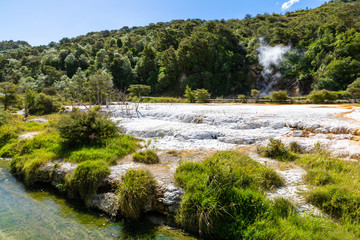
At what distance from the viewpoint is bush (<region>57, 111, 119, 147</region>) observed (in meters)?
10.4

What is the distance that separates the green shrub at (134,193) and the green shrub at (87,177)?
3.58ft

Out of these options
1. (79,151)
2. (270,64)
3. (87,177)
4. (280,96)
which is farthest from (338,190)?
(270,64)

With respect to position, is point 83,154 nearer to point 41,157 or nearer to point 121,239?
point 41,157

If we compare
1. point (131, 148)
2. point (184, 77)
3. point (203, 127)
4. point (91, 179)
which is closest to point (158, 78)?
point (184, 77)

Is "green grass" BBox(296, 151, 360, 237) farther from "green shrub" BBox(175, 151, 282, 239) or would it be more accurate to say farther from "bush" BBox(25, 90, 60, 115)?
"bush" BBox(25, 90, 60, 115)

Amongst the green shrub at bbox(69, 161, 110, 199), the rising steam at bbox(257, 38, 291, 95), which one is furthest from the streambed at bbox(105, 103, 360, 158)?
the rising steam at bbox(257, 38, 291, 95)

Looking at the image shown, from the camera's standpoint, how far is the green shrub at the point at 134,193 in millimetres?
6102

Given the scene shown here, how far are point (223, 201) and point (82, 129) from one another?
27.5ft

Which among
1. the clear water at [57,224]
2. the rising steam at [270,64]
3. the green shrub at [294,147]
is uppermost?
the rising steam at [270,64]

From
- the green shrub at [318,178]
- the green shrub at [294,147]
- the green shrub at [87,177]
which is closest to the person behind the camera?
the green shrub at [318,178]

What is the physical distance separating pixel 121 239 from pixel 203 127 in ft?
32.6

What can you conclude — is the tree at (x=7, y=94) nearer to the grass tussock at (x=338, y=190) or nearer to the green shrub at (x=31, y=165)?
the green shrub at (x=31, y=165)

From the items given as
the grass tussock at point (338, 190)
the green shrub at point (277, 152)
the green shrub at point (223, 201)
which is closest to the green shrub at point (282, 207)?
the green shrub at point (223, 201)

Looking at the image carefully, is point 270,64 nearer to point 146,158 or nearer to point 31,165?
point 146,158
